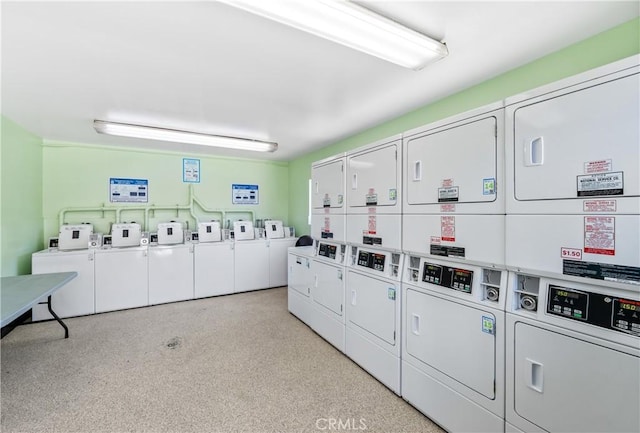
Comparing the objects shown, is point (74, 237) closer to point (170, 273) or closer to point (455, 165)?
point (170, 273)

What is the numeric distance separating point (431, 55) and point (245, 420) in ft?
9.29

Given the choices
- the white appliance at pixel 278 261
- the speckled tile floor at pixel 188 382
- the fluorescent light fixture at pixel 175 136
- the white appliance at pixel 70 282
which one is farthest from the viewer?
the white appliance at pixel 278 261

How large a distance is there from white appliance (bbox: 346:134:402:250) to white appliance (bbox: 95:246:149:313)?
338cm

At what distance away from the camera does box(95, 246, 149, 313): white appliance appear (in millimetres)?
3926

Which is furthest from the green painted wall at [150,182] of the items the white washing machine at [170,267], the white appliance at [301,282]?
the white appliance at [301,282]

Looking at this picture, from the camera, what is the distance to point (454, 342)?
1.75m

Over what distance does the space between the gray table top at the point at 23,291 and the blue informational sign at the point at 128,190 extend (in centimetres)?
183

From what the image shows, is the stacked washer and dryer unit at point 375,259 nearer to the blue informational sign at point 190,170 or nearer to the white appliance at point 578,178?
the white appliance at point 578,178

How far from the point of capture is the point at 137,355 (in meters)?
2.79

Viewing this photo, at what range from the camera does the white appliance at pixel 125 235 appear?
4109mm

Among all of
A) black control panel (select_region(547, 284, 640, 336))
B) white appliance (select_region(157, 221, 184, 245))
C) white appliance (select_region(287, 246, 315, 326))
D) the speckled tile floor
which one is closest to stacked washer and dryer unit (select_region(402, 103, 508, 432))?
black control panel (select_region(547, 284, 640, 336))

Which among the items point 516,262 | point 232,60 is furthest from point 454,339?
point 232,60

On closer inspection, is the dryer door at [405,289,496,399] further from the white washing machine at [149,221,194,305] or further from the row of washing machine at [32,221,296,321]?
the white washing machine at [149,221,194,305]

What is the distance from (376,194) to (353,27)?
4.14ft
